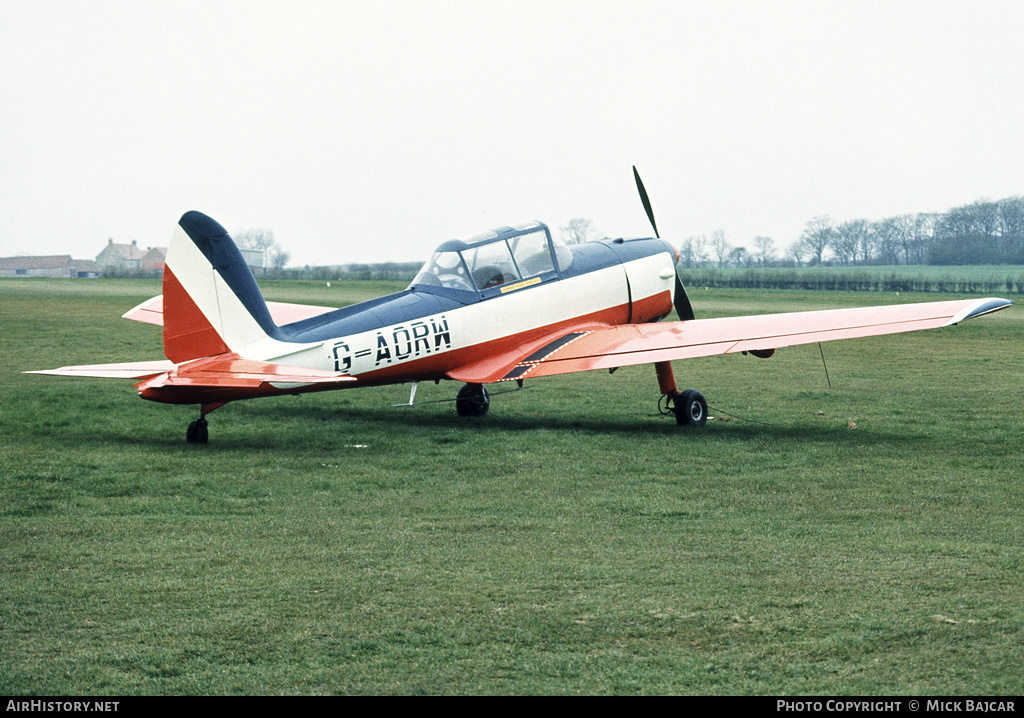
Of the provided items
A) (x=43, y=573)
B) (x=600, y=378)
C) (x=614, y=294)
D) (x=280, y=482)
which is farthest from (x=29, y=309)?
(x=43, y=573)

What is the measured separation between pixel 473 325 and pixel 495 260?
3.08 ft

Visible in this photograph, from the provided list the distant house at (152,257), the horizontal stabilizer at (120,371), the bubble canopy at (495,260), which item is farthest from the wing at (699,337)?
the distant house at (152,257)

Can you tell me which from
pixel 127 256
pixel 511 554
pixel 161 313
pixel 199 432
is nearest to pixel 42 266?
pixel 127 256

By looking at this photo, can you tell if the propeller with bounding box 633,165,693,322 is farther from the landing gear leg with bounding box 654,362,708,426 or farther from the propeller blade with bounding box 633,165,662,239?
the landing gear leg with bounding box 654,362,708,426

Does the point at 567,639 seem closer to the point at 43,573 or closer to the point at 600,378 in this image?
the point at 43,573

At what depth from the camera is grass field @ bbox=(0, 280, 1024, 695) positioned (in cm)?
439

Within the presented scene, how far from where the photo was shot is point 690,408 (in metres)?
12.2

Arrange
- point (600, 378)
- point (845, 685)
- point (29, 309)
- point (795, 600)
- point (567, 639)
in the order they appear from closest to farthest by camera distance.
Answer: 1. point (845, 685)
2. point (567, 639)
3. point (795, 600)
4. point (600, 378)
5. point (29, 309)

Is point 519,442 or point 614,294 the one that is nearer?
point 519,442

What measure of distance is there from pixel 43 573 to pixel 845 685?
13.9 ft

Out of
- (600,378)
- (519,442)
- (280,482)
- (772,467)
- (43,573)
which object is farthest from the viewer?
(600,378)

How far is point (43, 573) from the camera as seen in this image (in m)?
5.81

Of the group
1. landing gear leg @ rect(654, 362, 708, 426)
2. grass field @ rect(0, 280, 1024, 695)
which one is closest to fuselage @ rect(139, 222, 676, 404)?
grass field @ rect(0, 280, 1024, 695)

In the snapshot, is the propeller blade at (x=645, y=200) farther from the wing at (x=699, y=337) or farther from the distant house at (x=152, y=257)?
the distant house at (x=152, y=257)
